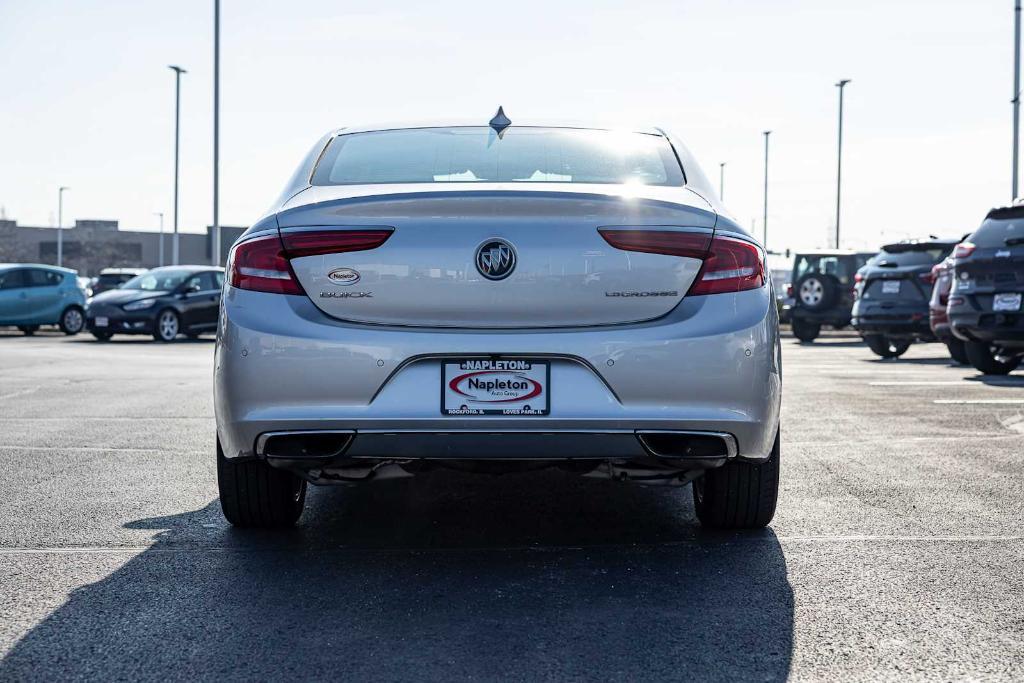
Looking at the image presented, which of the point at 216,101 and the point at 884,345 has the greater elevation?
the point at 216,101

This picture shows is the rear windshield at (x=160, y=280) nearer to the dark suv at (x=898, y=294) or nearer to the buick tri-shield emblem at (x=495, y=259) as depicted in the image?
the dark suv at (x=898, y=294)

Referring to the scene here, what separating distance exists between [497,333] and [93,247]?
96.3 m

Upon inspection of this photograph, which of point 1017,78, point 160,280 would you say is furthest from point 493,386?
point 1017,78

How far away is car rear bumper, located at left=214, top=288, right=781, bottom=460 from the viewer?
13.2 feet

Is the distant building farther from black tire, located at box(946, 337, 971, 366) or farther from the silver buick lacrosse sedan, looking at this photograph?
the silver buick lacrosse sedan

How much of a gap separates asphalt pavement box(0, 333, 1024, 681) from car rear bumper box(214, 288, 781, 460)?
0.47m

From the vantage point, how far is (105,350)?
66.7 ft

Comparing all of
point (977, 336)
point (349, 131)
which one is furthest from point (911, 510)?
point (977, 336)

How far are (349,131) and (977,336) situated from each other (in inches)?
352

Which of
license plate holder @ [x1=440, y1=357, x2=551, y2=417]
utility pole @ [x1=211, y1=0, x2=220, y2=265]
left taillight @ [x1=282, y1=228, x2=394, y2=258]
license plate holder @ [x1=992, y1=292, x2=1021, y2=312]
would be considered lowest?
license plate holder @ [x1=440, y1=357, x2=551, y2=417]

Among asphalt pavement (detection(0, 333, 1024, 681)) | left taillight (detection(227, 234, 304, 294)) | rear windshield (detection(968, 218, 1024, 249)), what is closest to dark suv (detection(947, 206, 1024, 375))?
rear windshield (detection(968, 218, 1024, 249))

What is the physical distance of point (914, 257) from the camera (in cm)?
1814

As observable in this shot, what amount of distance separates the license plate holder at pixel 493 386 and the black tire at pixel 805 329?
22225 mm

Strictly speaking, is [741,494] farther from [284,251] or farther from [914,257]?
[914,257]
